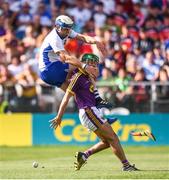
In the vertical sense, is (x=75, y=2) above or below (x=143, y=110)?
above

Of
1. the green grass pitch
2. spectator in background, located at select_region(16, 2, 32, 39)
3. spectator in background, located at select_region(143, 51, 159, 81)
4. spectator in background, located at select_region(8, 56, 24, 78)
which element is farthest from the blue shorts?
spectator in background, located at select_region(16, 2, 32, 39)

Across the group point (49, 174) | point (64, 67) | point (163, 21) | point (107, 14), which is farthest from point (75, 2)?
point (49, 174)

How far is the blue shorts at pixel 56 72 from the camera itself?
572 inches

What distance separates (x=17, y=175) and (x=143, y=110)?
11.1 m

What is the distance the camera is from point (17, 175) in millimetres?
13109

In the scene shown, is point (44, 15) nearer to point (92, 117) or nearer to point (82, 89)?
point (82, 89)

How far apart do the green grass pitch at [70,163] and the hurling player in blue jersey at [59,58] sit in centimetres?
147

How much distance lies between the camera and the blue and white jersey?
14.1 m

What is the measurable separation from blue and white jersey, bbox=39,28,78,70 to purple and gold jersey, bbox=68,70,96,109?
24.3 inches

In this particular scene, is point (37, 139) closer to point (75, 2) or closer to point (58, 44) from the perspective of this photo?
point (75, 2)

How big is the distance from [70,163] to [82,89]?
2.91m

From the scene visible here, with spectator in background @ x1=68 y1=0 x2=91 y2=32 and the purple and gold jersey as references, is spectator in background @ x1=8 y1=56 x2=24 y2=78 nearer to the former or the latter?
spectator in background @ x1=68 y1=0 x2=91 y2=32

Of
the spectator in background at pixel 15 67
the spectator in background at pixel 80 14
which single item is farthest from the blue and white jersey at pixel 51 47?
the spectator in background at pixel 80 14

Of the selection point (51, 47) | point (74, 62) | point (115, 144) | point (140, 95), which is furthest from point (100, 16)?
point (115, 144)
